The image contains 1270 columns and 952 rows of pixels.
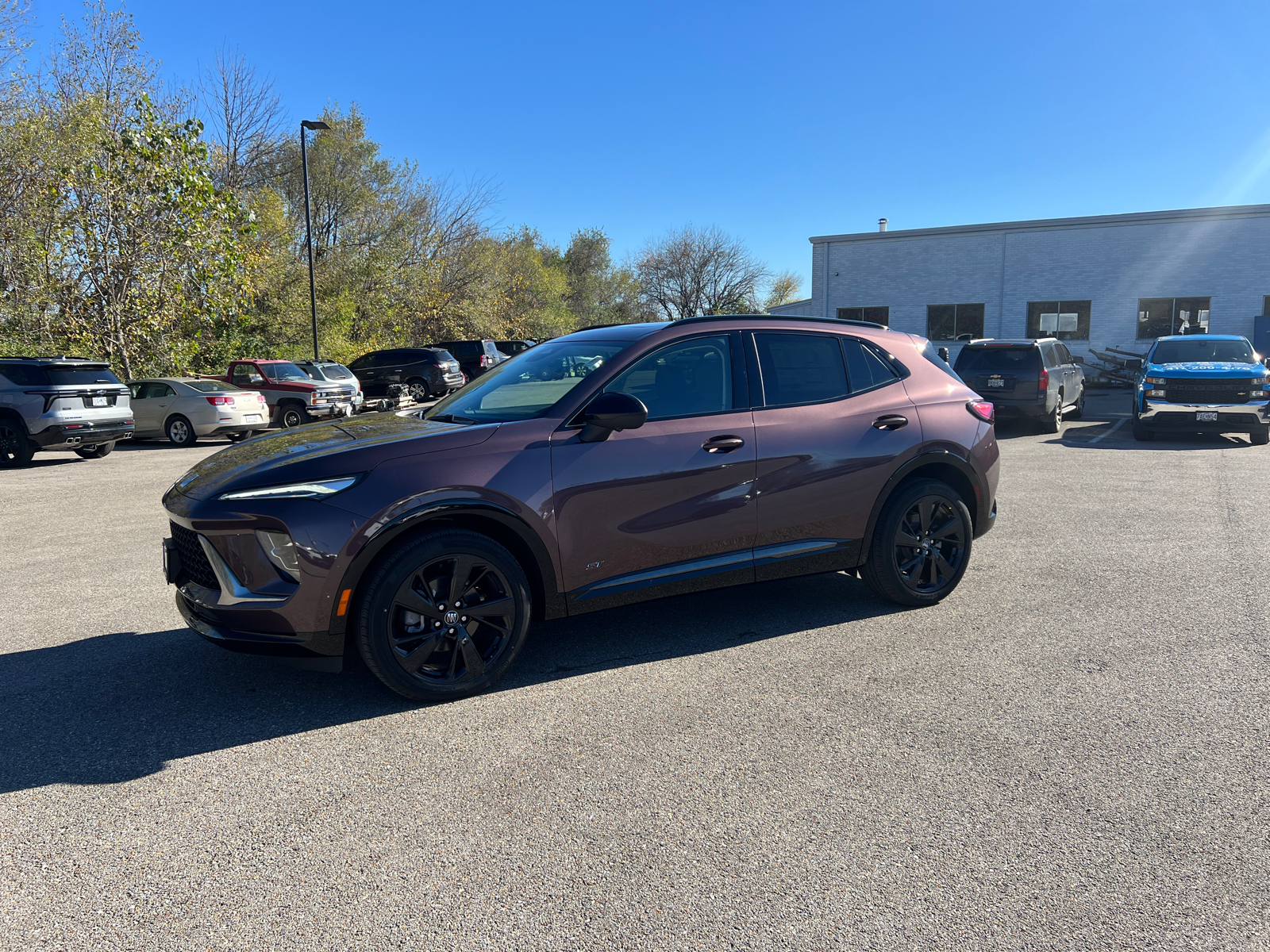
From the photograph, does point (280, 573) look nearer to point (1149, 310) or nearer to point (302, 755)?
point (302, 755)

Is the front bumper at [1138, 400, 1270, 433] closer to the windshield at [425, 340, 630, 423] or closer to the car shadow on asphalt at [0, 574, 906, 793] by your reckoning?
the car shadow on asphalt at [0, 574, 906, 793]

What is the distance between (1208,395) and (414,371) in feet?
64.5

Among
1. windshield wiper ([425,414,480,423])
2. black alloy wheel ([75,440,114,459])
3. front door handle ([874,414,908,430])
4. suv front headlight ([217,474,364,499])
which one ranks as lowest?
black alloy wheel ([75,440,114,459])

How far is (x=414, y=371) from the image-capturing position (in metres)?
25.4

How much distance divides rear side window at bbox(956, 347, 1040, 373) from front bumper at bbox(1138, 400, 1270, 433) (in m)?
1.99

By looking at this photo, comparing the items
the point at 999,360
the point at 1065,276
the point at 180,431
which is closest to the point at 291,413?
the point at 180,431

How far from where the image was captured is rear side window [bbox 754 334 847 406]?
4.75 m

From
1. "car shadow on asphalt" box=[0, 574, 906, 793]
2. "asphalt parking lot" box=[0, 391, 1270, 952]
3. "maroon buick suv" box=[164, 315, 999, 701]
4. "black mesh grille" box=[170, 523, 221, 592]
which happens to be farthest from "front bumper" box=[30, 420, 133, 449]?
"black mesh grille" box=[170, 523, 221, 592]

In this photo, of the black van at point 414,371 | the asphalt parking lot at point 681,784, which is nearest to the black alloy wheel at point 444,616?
the asphalt parking lot at point 681,784

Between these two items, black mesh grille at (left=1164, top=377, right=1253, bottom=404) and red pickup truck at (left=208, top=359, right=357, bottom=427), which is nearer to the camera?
black mesh grille at (left=1164, top=377, right=1253, bottom=404)

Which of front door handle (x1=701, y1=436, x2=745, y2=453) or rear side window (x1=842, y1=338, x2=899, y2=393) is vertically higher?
rear side window (x1=842, y1=338, x2=899, y2=393)

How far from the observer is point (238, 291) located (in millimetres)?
21781

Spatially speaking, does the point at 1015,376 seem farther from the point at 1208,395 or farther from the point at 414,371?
the point at 414,371

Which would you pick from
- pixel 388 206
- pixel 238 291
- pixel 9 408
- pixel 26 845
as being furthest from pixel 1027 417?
pixel 388 206
